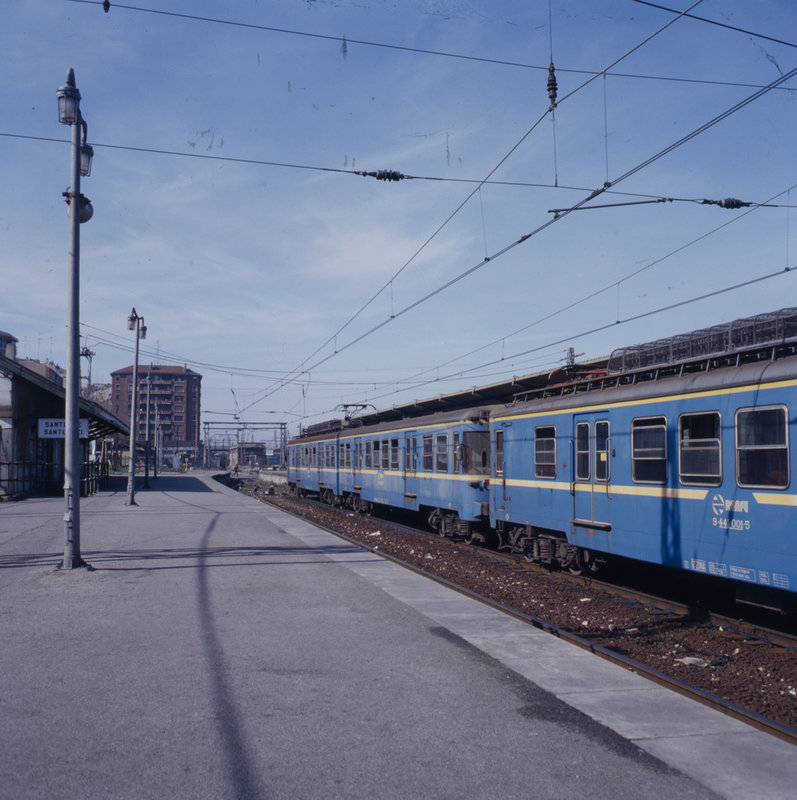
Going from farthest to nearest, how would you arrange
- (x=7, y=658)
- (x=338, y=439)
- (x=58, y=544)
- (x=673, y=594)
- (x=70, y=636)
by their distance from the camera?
1. (x=338, y=439)
2. (x=58, y=544)
3. (x=673, y=594)
4. (x=70, y=636)
5. (x=7, y=658)

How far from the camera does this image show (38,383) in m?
31.6

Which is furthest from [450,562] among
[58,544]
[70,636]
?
[70,636]

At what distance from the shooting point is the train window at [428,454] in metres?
18.9

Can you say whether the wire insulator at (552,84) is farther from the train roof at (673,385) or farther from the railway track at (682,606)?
the railway track at (682,606)

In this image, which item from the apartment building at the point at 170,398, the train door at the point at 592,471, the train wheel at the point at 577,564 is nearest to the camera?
the train door at the point at 592,471

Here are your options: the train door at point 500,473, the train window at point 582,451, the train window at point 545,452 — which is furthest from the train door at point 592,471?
the train door at point 500,473

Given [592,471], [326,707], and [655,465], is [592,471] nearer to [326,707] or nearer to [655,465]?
[655,465]

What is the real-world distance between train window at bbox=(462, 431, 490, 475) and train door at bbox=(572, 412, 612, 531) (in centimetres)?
463

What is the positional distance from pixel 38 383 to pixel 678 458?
93.7 ft

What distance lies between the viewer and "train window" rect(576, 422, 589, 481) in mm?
11727

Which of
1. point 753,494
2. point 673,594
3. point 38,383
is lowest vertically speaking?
point 673,594

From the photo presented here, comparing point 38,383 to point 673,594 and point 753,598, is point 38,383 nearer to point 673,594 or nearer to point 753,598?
point 673,594

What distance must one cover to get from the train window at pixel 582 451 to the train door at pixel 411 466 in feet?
27.2

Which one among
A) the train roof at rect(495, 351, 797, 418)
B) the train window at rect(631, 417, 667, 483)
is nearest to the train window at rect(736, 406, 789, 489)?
the train roof at rect(495, 351, 797, 418)
